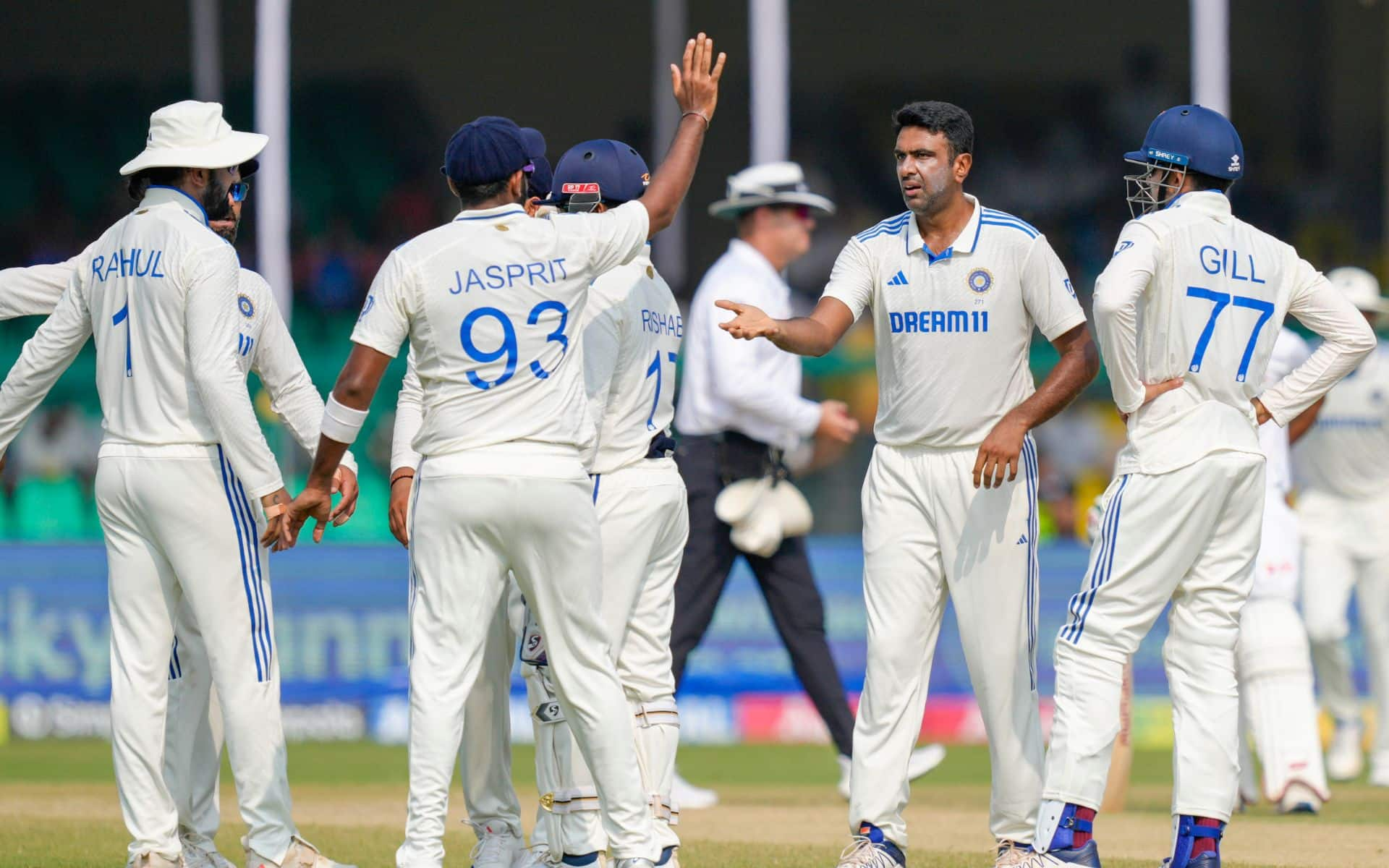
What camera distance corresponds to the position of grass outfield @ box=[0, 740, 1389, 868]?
6.71 m

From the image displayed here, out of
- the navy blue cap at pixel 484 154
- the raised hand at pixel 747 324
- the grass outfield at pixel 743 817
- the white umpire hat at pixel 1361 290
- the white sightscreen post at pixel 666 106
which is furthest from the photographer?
the white sightscreen post at pixel 666 106

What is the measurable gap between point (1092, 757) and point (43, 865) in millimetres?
3559

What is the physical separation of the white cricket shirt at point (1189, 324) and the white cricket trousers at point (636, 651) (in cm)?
149

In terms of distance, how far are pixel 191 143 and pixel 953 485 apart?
8.82 ft

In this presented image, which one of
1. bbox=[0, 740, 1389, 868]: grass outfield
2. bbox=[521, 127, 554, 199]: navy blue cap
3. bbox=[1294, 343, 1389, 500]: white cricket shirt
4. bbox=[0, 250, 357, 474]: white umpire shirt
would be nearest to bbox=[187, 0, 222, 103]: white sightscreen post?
bbox=[0, 740, 1389, 868]: grass outfield

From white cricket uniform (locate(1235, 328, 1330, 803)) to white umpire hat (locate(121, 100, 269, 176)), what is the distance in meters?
4.66

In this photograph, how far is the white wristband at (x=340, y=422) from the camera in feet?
17.6

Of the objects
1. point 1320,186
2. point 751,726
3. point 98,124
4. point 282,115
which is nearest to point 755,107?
point 282,115

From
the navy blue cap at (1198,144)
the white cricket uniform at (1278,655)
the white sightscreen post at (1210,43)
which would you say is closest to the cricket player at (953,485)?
the navy blue cap at (1198,144)

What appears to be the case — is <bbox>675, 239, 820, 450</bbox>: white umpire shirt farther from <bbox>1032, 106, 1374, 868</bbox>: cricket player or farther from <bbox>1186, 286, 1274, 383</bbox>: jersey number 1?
<bbox>1186, 286, 1274, 383</bbox>: jersey number 1

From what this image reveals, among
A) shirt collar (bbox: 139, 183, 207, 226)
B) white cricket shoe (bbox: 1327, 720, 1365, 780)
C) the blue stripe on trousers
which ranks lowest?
white cricket shoe (bbox: 1327, 720, 1365, 780)

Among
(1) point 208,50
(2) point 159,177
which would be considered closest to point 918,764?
(2) point 159,177

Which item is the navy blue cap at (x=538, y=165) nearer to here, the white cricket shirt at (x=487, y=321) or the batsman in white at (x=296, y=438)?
the white cricket shirt at (x=487, y=321)

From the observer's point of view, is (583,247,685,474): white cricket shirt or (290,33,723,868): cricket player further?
(583,247,685,474): white cricket shirt
